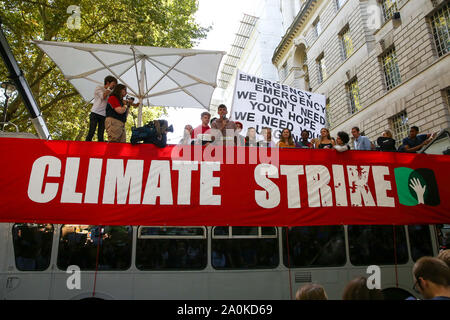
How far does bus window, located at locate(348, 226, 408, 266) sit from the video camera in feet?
14.6

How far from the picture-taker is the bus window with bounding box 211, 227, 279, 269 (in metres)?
6.04

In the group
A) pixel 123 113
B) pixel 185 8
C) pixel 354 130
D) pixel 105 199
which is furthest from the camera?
pixel 185 8

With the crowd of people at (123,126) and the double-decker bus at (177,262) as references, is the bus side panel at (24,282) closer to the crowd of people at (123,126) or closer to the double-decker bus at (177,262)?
the double-decker bus at (177,262)

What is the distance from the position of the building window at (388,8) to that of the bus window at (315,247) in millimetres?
15972

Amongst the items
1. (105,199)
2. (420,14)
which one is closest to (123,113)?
(105,199)

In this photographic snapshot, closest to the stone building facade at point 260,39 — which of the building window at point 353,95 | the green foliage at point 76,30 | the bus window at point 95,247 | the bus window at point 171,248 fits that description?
the building window at point 353,95

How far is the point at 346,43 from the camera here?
70.8 ft

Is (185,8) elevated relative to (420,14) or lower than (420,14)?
elevated

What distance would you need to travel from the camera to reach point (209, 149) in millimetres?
6043

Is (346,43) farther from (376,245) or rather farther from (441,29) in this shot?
(376,245)

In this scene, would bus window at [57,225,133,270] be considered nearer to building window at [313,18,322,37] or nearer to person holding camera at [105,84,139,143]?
person holding camera at [105,84,139,143]

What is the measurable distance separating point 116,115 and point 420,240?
7306 millimetres

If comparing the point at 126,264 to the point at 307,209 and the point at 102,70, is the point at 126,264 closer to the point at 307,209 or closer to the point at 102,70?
the point at 307,209

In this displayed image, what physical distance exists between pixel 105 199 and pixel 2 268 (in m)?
2.44
